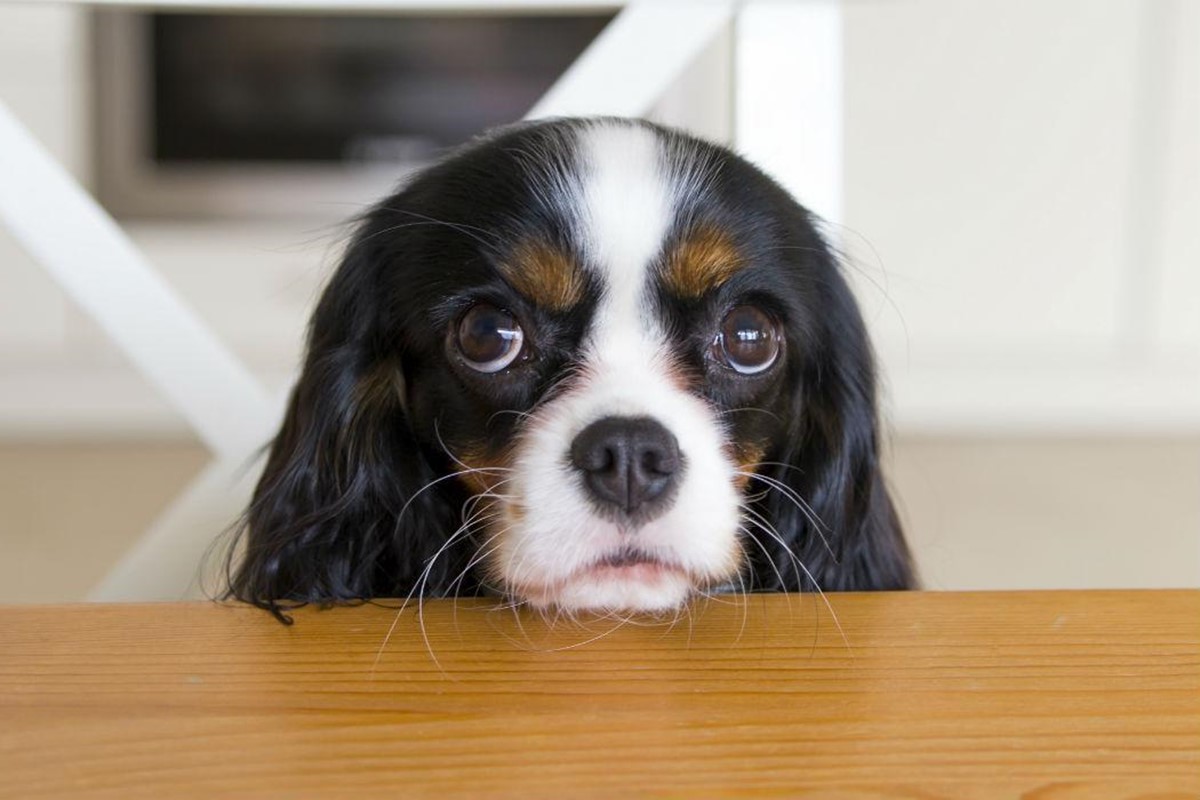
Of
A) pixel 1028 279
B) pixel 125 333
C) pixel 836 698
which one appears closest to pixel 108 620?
pixel 836 698

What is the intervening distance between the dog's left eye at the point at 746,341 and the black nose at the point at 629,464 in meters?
0.14

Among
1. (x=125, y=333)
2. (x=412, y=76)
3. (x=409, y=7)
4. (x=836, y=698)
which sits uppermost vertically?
(x=412, y=76)

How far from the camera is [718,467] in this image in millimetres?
805

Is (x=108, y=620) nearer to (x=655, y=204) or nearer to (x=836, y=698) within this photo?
(x=836, y=698)

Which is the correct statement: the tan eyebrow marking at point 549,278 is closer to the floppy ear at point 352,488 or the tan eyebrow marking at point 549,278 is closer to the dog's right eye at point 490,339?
the dog's right eye at point 490,339

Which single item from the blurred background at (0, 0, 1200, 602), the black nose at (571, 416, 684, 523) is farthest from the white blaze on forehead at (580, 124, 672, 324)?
the blurred background at (0, 0, 1200, 602)

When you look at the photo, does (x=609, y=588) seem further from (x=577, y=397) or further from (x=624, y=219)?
(x=624, y=219)

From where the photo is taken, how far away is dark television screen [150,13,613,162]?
10.2 feet

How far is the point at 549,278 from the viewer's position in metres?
0.83

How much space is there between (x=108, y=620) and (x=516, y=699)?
0.71ft

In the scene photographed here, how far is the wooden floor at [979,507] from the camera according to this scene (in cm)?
275

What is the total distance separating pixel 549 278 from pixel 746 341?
0.51ft

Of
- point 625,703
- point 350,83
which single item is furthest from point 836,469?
point 350,83

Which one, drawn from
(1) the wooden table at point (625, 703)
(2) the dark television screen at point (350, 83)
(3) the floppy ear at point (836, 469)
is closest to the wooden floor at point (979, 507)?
(2) the dark television screen at point (350, 83)
